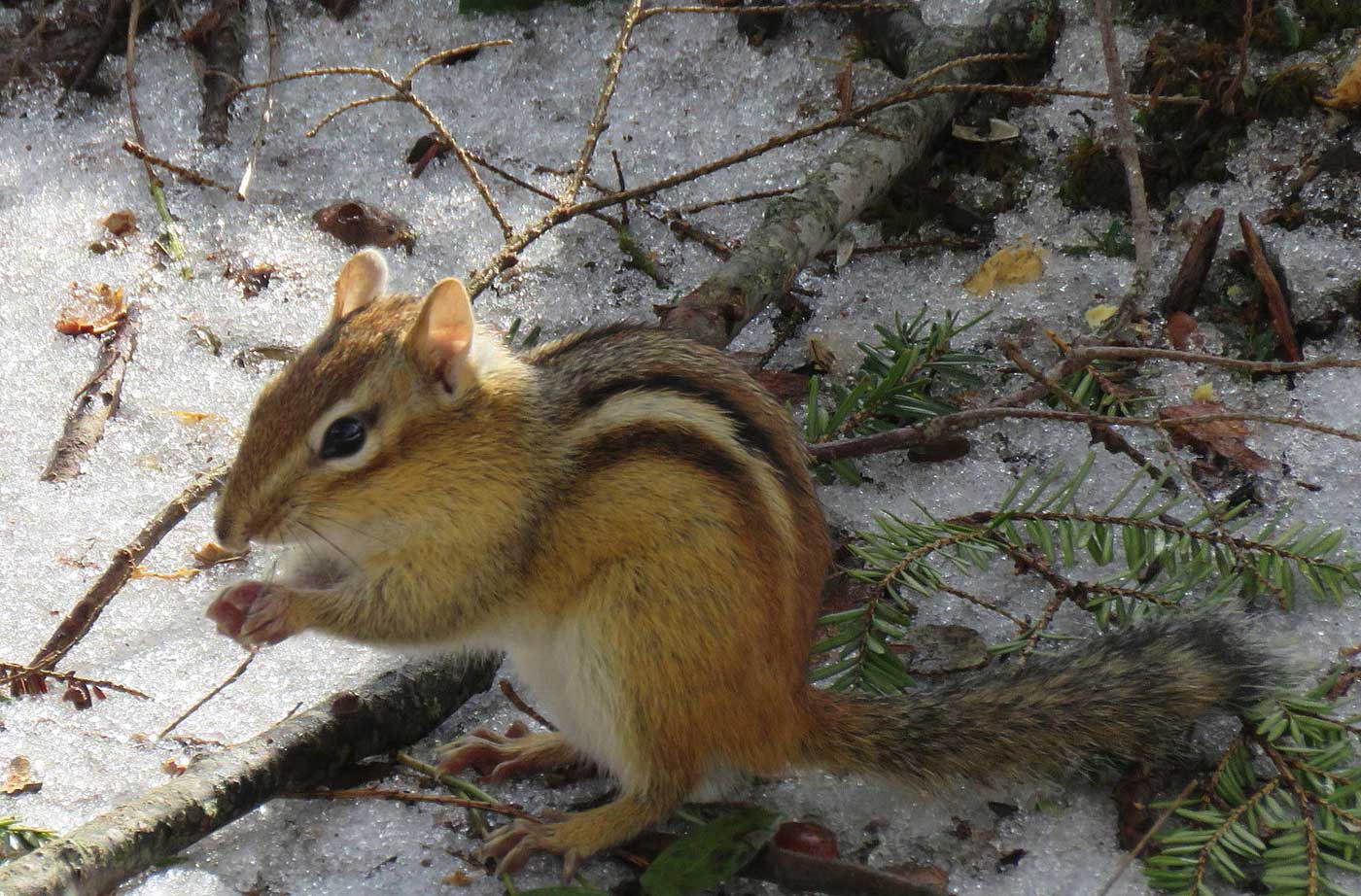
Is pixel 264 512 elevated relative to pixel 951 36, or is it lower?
lower

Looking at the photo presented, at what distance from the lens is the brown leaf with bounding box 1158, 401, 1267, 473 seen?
278 cm

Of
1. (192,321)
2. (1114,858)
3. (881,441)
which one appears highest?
(192,321)

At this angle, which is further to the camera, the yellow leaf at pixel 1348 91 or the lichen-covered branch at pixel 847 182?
the yellow leaf at pixel 1348 91

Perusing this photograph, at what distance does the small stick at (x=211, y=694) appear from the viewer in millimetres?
2400

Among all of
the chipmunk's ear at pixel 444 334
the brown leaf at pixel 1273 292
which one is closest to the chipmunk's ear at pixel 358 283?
the chipmunk's ear at pixel 444 334

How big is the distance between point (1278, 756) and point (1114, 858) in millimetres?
309

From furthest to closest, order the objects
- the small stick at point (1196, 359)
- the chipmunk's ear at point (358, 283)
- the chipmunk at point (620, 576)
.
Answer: the chipmunk's ear at point (358, 283)
the small stick at point (1196, 359)
the chipmunk at point (620, 576)

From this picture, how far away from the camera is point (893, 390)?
9.34 ft

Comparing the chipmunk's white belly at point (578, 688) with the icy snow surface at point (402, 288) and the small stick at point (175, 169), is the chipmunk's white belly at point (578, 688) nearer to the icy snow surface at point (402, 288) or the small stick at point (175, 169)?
the icy snow surface at point (402, 288)

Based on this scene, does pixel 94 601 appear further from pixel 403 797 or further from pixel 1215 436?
pixel 1215 436

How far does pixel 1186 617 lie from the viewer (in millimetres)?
2281

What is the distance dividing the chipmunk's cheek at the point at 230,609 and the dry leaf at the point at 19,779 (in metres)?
0.41

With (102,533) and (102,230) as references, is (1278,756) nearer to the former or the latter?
(102,533)

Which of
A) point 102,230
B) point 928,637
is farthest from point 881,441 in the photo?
point 102,230
